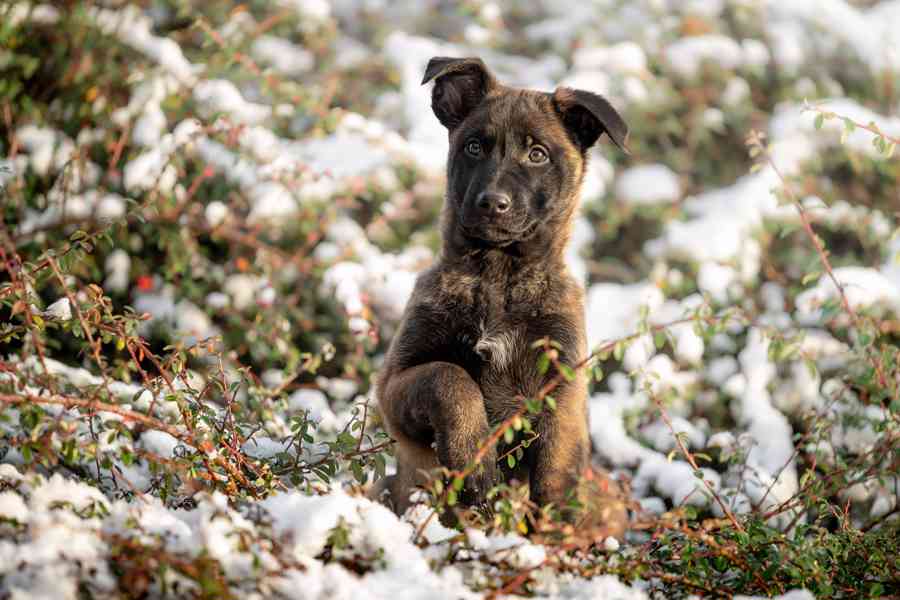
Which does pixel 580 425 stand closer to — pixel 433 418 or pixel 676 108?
pixel 433 418

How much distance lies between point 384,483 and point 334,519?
1555 mm

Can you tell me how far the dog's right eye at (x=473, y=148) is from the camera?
12.6 ft

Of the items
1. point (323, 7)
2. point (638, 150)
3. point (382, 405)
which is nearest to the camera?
point (382, 405)

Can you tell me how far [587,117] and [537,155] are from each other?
0.37m

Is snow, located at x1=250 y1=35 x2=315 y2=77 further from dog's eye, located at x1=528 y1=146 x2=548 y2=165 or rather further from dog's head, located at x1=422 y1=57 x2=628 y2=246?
dog's eye, located at x1=528 y1=146 x2=548 y2=165

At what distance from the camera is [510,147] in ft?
12.5

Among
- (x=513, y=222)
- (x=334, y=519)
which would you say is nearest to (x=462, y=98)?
(x=513, y=222)

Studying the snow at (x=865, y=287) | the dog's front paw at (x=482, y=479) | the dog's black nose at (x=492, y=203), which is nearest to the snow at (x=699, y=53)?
the snow at (x=865, y=287)

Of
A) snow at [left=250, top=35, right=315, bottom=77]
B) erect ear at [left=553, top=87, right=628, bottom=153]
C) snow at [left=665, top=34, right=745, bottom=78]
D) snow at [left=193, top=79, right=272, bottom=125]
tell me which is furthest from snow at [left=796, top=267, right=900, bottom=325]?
snow at [left=250, top=35, right=315, bottom=77]

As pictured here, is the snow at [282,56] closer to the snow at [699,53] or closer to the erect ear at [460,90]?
the snow at [699,53]

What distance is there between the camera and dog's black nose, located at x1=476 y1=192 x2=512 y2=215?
3.56 m

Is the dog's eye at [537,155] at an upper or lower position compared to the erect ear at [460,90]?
→ lower

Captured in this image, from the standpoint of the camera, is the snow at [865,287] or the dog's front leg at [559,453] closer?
the dog's front leg at [559,453]

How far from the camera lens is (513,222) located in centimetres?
364
